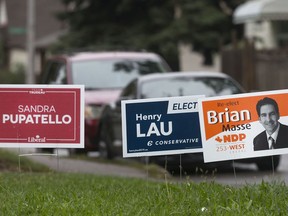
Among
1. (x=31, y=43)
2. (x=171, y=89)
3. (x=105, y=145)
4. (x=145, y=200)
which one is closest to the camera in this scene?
(x=145, y=200)

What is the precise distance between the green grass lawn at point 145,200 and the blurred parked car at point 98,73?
8.00 meters

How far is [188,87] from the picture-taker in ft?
52.7

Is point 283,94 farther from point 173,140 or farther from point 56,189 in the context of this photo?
point 56,189

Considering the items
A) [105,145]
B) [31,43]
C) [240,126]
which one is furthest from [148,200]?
[31,43]

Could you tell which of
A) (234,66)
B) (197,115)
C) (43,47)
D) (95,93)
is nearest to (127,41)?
(234,66)

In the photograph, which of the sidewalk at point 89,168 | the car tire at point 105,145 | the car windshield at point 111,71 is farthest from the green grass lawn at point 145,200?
the car windshield at point 111,71

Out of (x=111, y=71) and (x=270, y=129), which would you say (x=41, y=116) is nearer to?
(x=270, y=129)

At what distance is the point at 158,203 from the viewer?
334 inches

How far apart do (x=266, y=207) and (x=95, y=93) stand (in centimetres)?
1065

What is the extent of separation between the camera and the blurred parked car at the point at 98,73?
18328mm

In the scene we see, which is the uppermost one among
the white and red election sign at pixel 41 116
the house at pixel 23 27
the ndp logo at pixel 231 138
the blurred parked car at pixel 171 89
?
the house at pixel 23 27

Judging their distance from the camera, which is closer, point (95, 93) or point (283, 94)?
point (283, 94)

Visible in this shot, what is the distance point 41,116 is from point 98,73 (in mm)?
9139

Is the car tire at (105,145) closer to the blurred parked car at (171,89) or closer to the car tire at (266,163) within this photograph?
the blurred parked car at (171,89)
